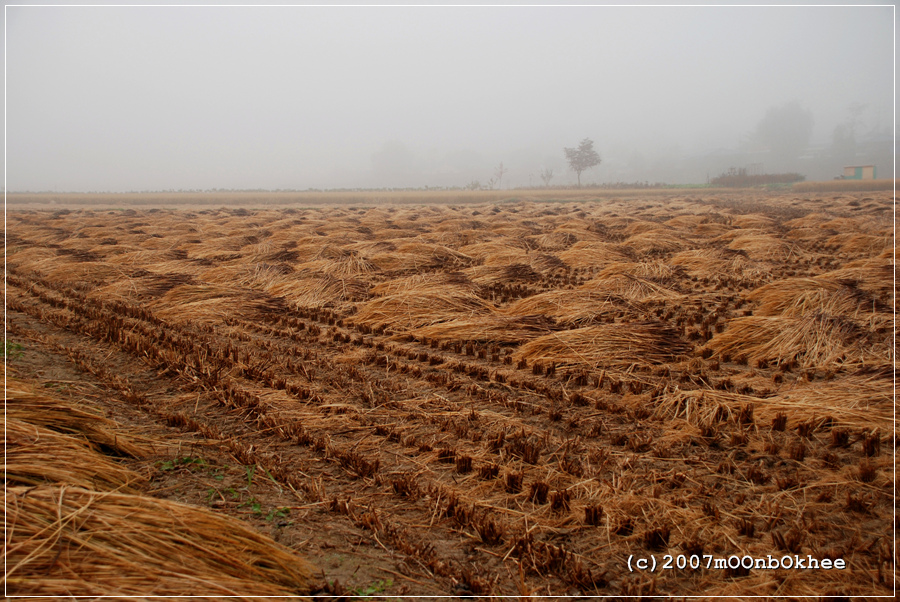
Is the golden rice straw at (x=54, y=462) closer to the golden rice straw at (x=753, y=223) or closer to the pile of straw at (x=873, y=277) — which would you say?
the pile of straw at (x=873, y=277)

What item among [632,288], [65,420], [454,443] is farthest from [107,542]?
[632,288]

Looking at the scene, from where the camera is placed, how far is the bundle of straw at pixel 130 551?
1730 mm

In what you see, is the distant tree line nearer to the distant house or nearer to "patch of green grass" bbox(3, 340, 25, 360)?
the distant house

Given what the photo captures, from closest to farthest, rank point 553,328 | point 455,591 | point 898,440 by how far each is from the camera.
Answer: point 455,591 → point 898,440 → point 553,328

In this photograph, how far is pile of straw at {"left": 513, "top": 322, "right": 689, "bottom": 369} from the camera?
4957mm

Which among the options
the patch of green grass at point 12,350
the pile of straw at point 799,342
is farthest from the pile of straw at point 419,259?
the pile of straw at point 799,342

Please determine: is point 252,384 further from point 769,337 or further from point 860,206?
point 860,206

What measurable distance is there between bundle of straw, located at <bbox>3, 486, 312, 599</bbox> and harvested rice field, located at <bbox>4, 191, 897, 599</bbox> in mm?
11

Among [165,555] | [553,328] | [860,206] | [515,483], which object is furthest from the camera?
[860,206]

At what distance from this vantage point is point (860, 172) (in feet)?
223

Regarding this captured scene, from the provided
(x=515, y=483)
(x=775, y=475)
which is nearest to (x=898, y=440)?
(x=775, y=475)

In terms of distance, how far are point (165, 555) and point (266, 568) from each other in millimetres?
405

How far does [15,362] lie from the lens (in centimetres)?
471

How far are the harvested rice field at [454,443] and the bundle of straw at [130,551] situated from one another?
0.01m
